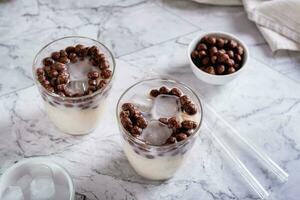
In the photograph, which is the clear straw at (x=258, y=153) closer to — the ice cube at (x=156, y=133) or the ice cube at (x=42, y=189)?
the ice cube at (x=156, y=133)

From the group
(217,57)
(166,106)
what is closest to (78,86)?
(166,106)

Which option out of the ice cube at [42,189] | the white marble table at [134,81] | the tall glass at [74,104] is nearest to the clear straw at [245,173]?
the white marble table at [134,81]

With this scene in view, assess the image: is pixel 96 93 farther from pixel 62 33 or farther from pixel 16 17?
pixel 16 17

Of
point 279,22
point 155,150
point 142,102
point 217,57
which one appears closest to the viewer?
point 155,150

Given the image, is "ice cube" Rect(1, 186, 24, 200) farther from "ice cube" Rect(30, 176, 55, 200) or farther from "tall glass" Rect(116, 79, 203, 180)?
"tall glass" Rect(116, 79, 203, 180)

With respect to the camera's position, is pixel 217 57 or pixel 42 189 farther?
pixel 217 57

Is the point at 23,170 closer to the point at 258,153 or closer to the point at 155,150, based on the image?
the point at 155,150
